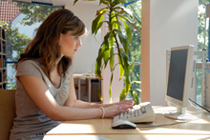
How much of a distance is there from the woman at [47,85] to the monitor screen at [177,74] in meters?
0.28

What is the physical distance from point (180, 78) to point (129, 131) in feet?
1.58

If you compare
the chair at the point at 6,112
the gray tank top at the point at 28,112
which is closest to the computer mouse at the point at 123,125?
the gray tank top at the point at 28,112

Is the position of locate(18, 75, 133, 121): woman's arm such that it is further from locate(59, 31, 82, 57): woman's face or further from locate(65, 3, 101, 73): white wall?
locate(65, 3, 101, 73): white wall

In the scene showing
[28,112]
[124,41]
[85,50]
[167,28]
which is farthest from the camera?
[85,50]

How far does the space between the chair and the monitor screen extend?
0.97 meters

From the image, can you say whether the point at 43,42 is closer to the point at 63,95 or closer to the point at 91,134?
the point at 63,95

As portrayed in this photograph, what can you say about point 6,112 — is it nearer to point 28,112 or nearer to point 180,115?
point 28,112

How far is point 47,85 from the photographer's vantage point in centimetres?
158

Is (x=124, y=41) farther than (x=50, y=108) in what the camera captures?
Yes

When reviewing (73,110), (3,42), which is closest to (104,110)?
(73,110)

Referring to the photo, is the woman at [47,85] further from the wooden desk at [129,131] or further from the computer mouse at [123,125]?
the computer mouse at [123,125]

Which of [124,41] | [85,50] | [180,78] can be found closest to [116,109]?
[180,78]

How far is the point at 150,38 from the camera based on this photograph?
119 inches

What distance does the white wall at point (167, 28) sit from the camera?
2.99 m
